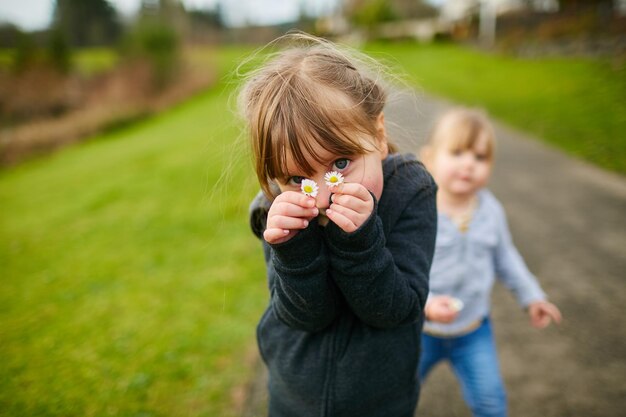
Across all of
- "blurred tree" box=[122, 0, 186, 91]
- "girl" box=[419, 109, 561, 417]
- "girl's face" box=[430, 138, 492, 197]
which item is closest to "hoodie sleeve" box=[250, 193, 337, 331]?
"girl" box=[419, 109, 561, 417]

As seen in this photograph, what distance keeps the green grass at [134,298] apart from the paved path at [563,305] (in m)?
0.55

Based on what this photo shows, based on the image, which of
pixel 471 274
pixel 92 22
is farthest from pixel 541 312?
pixel 92 22

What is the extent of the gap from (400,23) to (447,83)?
1144 inches

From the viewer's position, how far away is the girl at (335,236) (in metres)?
1.00

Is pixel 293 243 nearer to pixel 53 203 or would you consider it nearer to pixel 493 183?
pixel 493 183

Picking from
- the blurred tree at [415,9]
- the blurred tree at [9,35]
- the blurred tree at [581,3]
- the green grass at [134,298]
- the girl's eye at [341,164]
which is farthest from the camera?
the blurred tree at [415,9]

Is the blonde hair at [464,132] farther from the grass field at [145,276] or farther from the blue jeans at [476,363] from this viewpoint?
the blue jeans at [476,363]

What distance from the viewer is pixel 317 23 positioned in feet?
176

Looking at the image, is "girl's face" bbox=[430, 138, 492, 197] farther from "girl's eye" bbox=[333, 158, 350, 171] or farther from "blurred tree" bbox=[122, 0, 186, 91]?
"blurred tree" bbox=[122, 0, 186, 91]

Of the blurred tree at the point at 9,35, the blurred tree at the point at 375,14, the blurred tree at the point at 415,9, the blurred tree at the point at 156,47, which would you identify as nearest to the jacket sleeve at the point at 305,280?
the blurred tree at the point at 156,47

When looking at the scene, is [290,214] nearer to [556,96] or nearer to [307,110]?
[307,110]

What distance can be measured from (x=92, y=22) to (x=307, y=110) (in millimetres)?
52971

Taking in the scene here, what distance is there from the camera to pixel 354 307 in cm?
110

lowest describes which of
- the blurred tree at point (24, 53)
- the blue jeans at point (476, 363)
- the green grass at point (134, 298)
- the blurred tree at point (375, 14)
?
the green grass at point (134, 298)
